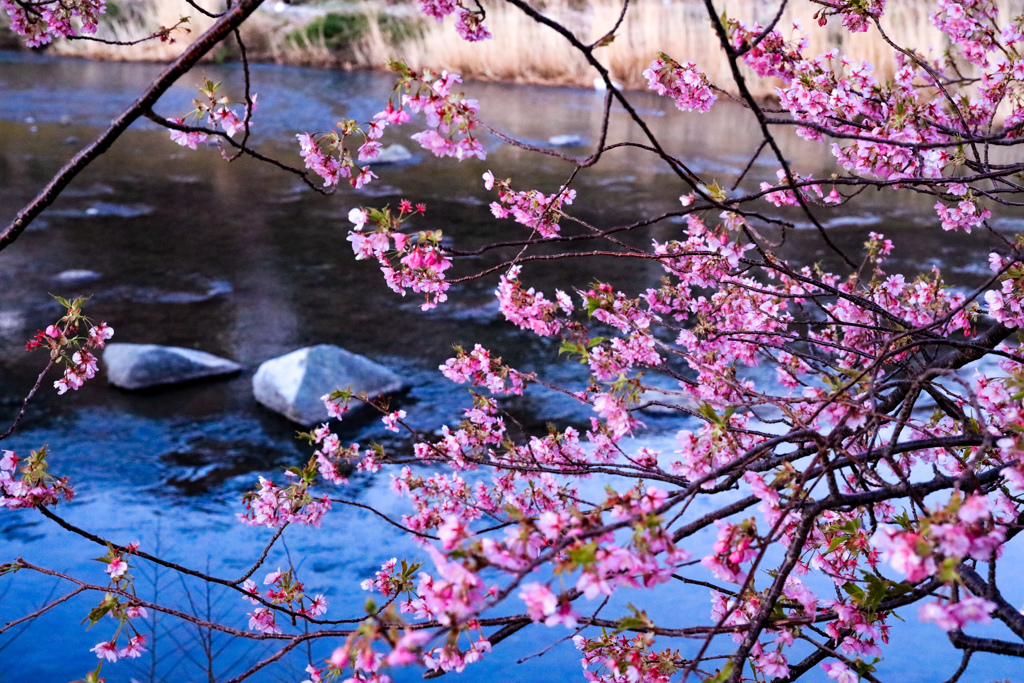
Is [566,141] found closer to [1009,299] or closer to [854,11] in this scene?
[854,11]

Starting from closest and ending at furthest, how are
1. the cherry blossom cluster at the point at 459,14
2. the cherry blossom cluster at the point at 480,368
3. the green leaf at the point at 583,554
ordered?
1. the green leaf at the point at 583,554
2. the cherry blossom cluster at the point at 459,14
3. the cherry blossom cluster at the point at 480,368

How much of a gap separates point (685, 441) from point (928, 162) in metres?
1.05

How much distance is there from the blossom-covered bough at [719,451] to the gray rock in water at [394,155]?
605cm

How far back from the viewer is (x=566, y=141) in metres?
8.83

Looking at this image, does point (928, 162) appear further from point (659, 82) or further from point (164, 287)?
point (164, 287)

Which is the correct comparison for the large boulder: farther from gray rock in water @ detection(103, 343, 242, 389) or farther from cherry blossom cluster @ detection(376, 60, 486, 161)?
cherry blossom cluster @ detection(376, 60, 486, 161)

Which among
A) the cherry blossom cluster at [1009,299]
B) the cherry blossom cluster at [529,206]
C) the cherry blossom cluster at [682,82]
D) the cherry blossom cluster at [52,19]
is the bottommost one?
the cherry blossom cluster at [1009,299]

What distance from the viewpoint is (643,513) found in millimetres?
960

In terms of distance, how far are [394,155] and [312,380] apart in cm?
506

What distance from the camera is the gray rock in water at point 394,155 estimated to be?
8461 millimetres

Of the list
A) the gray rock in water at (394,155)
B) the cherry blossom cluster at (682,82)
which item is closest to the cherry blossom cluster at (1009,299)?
the cherry blossom cluster at (682,82)

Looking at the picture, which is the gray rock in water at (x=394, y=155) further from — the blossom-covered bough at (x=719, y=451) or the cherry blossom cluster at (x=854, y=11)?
the cherry blossom cluster at (x=854, y=11)

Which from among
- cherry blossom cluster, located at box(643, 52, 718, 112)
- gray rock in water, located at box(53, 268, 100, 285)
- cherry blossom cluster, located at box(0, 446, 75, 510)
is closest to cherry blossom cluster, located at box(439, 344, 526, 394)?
cherry blossom cluster, located at box(643, 52, 718, 112)

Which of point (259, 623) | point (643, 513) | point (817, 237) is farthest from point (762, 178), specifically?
point (643, 513)
